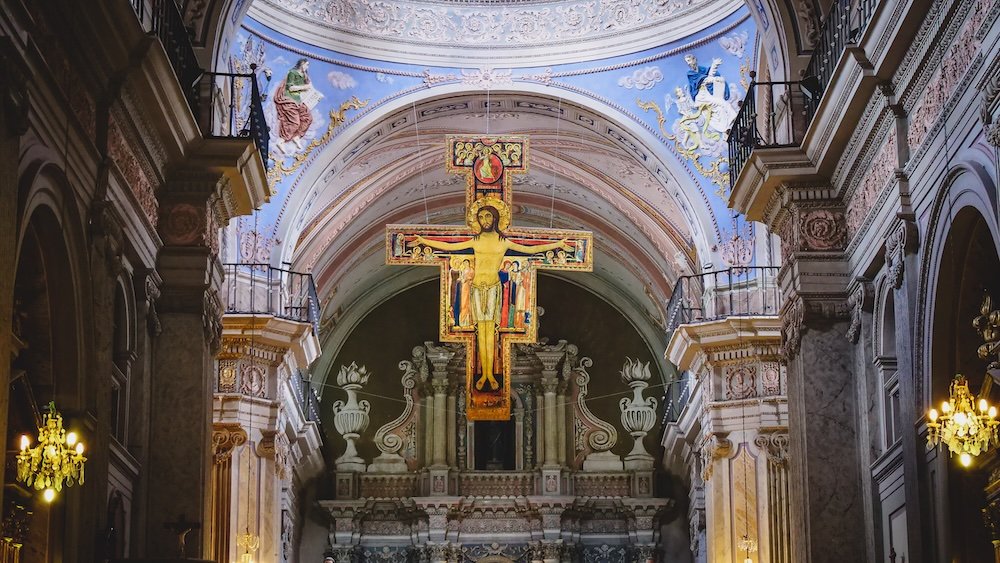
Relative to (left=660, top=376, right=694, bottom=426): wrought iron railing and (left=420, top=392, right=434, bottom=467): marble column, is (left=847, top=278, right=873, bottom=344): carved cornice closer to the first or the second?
(left=660, top=376, right=694, bottom=426): wrought iron railing

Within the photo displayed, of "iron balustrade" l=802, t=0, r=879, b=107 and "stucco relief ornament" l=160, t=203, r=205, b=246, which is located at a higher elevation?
"iron balustrade" l=802, t=0, r=879, b=107

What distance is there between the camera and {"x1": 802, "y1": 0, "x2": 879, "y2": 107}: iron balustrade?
13.8 metres

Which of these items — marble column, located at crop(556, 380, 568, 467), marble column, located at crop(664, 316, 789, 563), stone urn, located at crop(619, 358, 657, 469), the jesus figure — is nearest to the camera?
the jesus figure

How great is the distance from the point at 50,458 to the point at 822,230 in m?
7.49

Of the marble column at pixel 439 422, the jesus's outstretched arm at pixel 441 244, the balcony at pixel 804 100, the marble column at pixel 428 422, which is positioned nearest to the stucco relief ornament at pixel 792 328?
the balcony at pixel 804 100

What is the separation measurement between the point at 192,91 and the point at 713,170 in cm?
1072

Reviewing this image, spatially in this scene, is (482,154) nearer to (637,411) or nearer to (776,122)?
(776,122)

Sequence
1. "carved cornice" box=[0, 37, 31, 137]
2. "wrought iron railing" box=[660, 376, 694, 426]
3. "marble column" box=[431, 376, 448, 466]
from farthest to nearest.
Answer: "marble column" box=[431, 376, 448, 466] < "wrought iron railing" box=[660, 376, 694, 426] < "carved cornice" box=[0, 37, 31, 137]

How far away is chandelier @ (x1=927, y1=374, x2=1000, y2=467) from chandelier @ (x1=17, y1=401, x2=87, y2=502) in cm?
566

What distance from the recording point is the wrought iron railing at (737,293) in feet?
76.0

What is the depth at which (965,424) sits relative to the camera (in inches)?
420

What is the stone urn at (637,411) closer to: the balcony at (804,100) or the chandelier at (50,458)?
the balcony at (804,100)

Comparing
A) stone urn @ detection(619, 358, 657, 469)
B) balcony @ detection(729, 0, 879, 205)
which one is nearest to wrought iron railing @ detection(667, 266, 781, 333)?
balcony @ detection(729, 0, 879, 205)

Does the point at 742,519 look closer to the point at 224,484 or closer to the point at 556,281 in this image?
the point at 224,484
